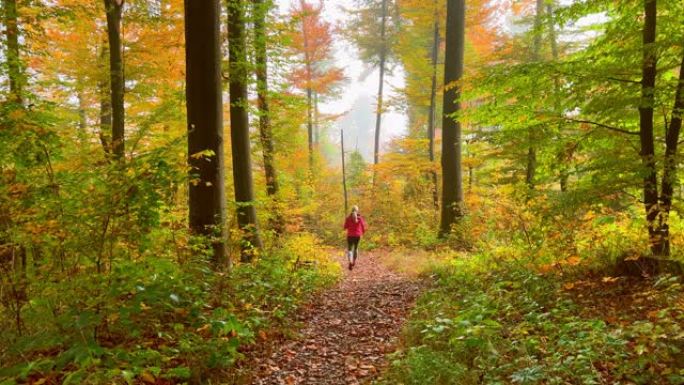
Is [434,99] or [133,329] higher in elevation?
[434,99]

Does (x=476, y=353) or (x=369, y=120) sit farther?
(x=369, y=120)

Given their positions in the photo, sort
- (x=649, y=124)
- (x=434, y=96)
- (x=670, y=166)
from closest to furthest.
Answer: (x=670, y=166)
(x=649, y=124)
(x=434, y=96)

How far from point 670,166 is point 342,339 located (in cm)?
466

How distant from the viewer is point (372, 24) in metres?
24.8

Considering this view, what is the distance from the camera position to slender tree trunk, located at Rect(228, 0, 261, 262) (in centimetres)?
914

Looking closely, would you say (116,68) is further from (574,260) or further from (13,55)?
(574,260)

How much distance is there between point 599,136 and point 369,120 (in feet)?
273

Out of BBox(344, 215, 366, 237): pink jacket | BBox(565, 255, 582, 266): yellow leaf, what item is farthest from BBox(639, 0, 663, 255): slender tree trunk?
BBox(344, 215, 366, 237): pink jacket

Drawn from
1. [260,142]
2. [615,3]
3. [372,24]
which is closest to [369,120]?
[372,24]

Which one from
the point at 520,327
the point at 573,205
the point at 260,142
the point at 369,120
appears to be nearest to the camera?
the point at 520,327

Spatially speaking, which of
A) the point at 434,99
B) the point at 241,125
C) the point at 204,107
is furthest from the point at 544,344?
the point at 434,99

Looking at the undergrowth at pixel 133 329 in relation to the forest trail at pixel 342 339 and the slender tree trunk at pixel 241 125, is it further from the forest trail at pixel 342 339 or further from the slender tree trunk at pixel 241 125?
the slender tree trunk at pixel 241 125

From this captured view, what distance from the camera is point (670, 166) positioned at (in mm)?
5105

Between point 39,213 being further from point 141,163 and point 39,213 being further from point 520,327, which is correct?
point 520,327
